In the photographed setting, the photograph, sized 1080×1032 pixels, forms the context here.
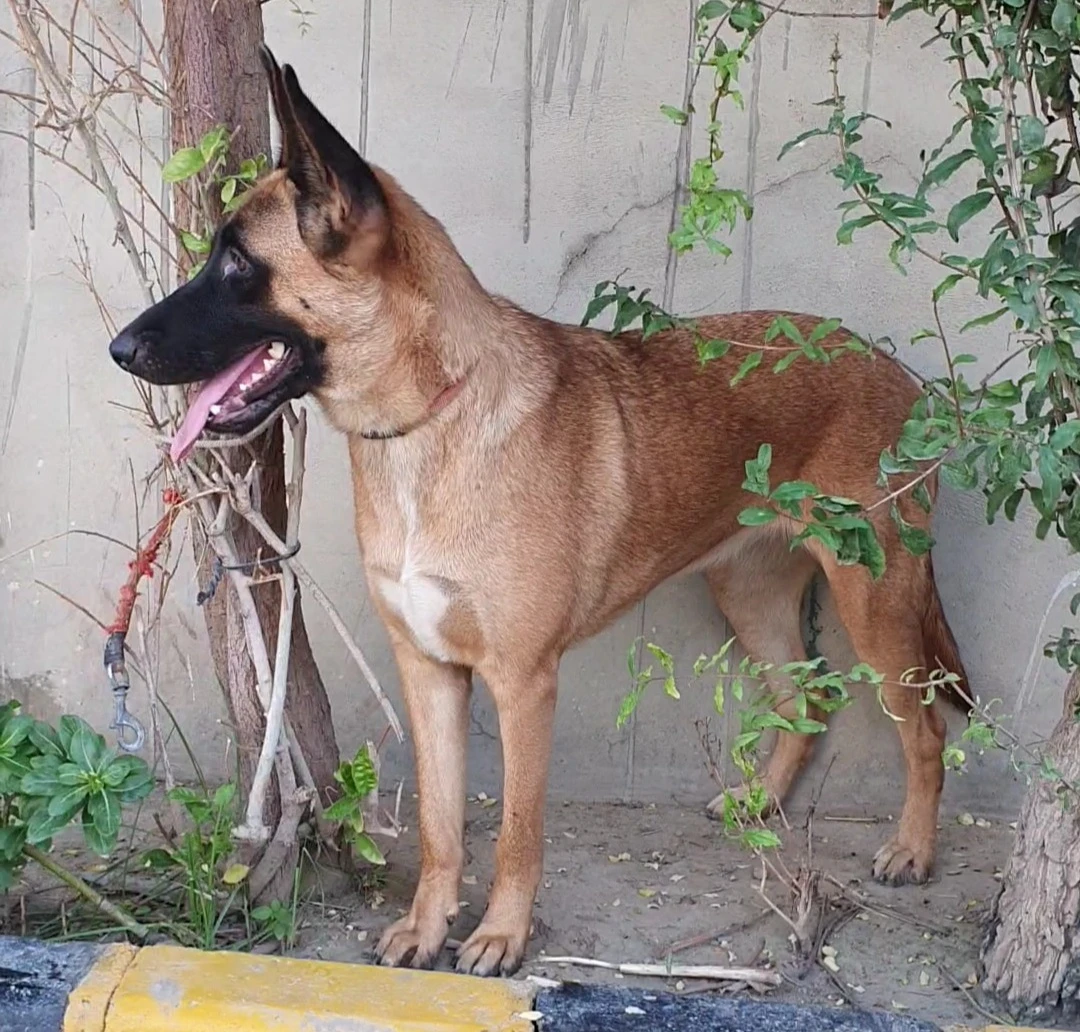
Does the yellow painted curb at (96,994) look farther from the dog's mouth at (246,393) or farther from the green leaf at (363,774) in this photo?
the dog's mouth at (246,393)

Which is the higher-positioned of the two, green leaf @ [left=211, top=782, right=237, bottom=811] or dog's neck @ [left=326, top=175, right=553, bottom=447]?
dog's neck @ [left=326, top=175, right=553, bottom=447]

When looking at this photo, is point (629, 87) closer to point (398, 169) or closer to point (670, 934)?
point (398, 169)

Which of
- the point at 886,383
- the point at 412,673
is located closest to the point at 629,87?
the point at 886,383

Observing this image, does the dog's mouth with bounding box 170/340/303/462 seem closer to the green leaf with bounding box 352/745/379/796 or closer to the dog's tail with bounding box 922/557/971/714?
the green leaf with bounding box 352/745/379/796

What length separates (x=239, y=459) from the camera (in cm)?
350

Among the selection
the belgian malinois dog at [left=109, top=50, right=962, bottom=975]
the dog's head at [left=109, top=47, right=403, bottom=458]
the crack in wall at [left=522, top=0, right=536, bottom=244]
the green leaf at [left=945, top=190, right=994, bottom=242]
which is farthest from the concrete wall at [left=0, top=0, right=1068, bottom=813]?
the green leaf at [left=945, top=190, right=994, bottom=242]

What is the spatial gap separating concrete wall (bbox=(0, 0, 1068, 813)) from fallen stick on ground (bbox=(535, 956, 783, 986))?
116 centimetres

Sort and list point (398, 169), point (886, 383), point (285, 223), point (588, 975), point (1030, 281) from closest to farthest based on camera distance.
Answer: point (1030, 281)
point (285, 223)
point (588, 975)
point (886, 383)
point (398, 169)

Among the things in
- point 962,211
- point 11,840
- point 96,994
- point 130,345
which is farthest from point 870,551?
point 11,840

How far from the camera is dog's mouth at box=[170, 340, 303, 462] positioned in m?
3.20

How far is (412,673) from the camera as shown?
3668 mm

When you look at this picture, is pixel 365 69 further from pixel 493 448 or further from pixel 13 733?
pixel 13 733

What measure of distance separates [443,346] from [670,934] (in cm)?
159

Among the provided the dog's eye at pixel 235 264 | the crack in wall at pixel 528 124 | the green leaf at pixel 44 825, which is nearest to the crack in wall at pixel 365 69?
the crack in wall at pixel 528 124
